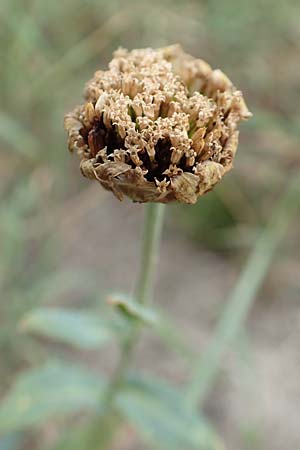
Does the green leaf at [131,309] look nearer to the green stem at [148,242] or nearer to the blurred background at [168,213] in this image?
the green stem at [148,242]

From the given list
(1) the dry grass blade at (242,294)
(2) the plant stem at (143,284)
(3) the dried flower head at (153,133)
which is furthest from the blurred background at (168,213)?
(3) the dried flower head at (153,133)

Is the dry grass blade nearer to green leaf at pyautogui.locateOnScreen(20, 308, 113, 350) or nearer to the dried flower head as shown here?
green leaf at pyautogui.locateOnScreen(20, 308, 113, 350)

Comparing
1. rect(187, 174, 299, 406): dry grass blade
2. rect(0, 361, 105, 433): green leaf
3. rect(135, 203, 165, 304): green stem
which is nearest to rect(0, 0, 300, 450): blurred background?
rect(187, 174, 299, 406): dry grass blade

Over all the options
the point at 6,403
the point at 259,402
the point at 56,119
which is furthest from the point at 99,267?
the point at 6,403

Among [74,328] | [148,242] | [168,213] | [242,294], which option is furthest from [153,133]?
[168,213]

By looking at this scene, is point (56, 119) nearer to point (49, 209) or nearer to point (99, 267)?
point (49, 209)

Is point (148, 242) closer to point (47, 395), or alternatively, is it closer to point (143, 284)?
point (143, 284)
